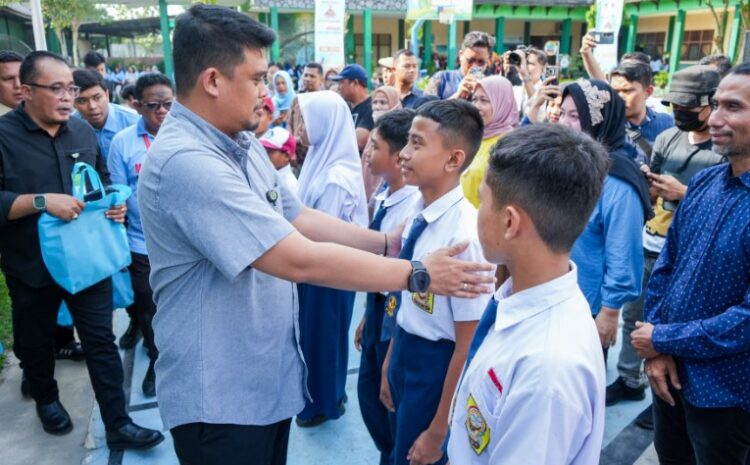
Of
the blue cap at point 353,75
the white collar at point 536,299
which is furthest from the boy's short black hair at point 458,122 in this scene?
the blue cap at point 353,75

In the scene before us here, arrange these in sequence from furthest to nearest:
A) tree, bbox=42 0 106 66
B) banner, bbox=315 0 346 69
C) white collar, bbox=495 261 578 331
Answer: tree, bbox=42 0 106 66
banner, bbox=315 0 346 69
white collar, bbox=495 261 578 331

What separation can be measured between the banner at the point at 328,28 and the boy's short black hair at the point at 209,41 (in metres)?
6.87

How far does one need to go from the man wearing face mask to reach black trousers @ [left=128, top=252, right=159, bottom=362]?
2957 mm

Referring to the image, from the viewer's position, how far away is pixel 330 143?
10.5 ft

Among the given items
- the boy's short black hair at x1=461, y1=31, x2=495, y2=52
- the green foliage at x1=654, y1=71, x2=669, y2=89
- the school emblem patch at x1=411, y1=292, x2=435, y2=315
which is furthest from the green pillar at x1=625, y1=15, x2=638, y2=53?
the school emblem patch at x1=411, y1=292, x2=435, y2=315

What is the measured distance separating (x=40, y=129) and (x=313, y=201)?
1.50 m

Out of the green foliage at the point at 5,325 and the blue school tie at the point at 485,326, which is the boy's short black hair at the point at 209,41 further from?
the green foliage at the point at 5,325

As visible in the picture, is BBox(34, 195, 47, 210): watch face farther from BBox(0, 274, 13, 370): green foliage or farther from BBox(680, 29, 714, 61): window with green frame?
BBox(680, 29, 714, 61): window with green frame

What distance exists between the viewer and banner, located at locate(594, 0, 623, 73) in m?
7.83

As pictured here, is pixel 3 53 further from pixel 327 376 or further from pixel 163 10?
pixel 163 10

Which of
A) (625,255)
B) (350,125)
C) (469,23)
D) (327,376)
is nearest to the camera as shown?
(625,255)

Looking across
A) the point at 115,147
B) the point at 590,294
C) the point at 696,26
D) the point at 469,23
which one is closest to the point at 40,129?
the point at 115,147

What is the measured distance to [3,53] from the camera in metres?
3.76

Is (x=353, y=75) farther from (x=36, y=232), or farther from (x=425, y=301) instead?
(x=425, y=301)
